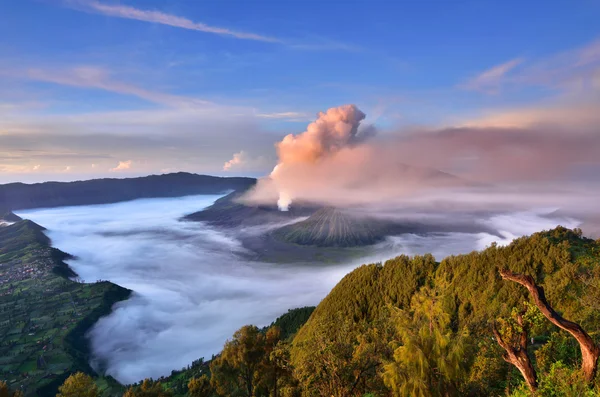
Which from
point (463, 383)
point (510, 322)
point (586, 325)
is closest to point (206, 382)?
point (463, 383)

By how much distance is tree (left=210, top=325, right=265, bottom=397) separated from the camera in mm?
49500

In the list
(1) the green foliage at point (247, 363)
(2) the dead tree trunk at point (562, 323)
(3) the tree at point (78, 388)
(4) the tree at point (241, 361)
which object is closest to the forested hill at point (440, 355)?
(2) the dead tree trunk at point (562, 323)

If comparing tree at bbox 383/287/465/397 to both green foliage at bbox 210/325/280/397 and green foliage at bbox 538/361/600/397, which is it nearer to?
green foliage at bbox 538/361/600/397

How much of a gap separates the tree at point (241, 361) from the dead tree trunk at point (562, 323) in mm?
41823

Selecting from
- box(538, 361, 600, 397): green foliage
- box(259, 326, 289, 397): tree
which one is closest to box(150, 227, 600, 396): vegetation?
box(538, 361, 600, 397): green foliage

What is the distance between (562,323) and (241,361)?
144 feet

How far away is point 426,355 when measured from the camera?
2488cm

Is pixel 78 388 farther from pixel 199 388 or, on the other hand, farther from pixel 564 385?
pixel 564 385

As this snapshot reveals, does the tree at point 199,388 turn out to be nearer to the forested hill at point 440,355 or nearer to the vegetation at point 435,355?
the vegetation at point 435,355

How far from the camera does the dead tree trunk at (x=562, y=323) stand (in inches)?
588

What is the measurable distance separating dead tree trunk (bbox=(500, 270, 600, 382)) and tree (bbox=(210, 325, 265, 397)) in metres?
41.8

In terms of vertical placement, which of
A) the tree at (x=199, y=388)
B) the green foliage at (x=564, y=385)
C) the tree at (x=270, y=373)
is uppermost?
the green foliage at (x=564, y=385)

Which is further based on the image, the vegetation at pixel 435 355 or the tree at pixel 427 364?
the tree at pixel 427 364

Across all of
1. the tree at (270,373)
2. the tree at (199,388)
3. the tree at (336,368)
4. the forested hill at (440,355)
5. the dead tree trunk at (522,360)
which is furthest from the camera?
the tree at (199,388)
